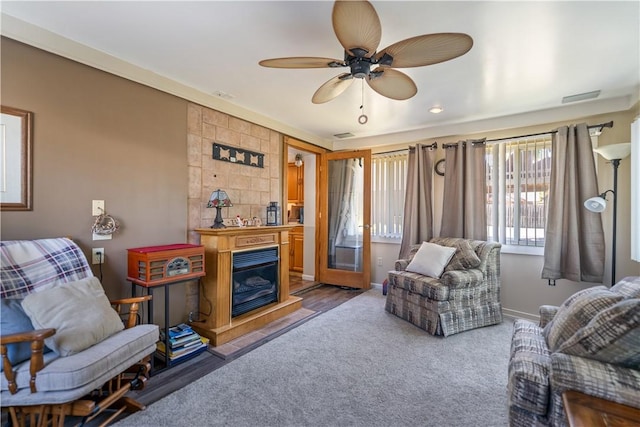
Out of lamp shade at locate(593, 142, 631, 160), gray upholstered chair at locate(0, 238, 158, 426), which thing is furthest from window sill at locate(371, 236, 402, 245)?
gray upholstered chair at locate(0, 238, 158, 426)

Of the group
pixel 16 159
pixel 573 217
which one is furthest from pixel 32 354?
pixel 573 217

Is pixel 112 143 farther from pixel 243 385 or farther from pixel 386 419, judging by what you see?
pixel 386 419

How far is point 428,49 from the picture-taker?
1.54m

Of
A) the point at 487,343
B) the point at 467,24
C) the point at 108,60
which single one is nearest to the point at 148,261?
the point at 108,60

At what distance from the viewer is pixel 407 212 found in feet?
13.6

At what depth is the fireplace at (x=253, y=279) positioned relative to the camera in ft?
9.61

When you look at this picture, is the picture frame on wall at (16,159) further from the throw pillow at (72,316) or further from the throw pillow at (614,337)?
the throw pillow at (614,337)

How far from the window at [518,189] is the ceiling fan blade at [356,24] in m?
2.85

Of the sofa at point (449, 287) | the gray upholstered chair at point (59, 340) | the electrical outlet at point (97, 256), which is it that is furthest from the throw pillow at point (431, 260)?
the electrical outlet at point (97, 256)

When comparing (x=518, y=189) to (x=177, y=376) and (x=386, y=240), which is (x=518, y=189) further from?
(x=177, y=376)

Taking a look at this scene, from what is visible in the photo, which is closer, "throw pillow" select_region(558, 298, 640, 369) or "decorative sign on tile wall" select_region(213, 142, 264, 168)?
"throw pillow" select_region(558, 298, 640, 369)

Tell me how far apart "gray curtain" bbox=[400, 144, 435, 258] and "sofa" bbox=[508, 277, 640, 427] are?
8.32 feet

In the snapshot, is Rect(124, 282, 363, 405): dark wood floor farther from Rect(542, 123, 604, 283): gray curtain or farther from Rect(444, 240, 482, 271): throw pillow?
Rect(542, 123, 604, 283): gray curtain

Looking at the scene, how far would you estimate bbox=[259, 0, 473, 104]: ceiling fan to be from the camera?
1321mm
